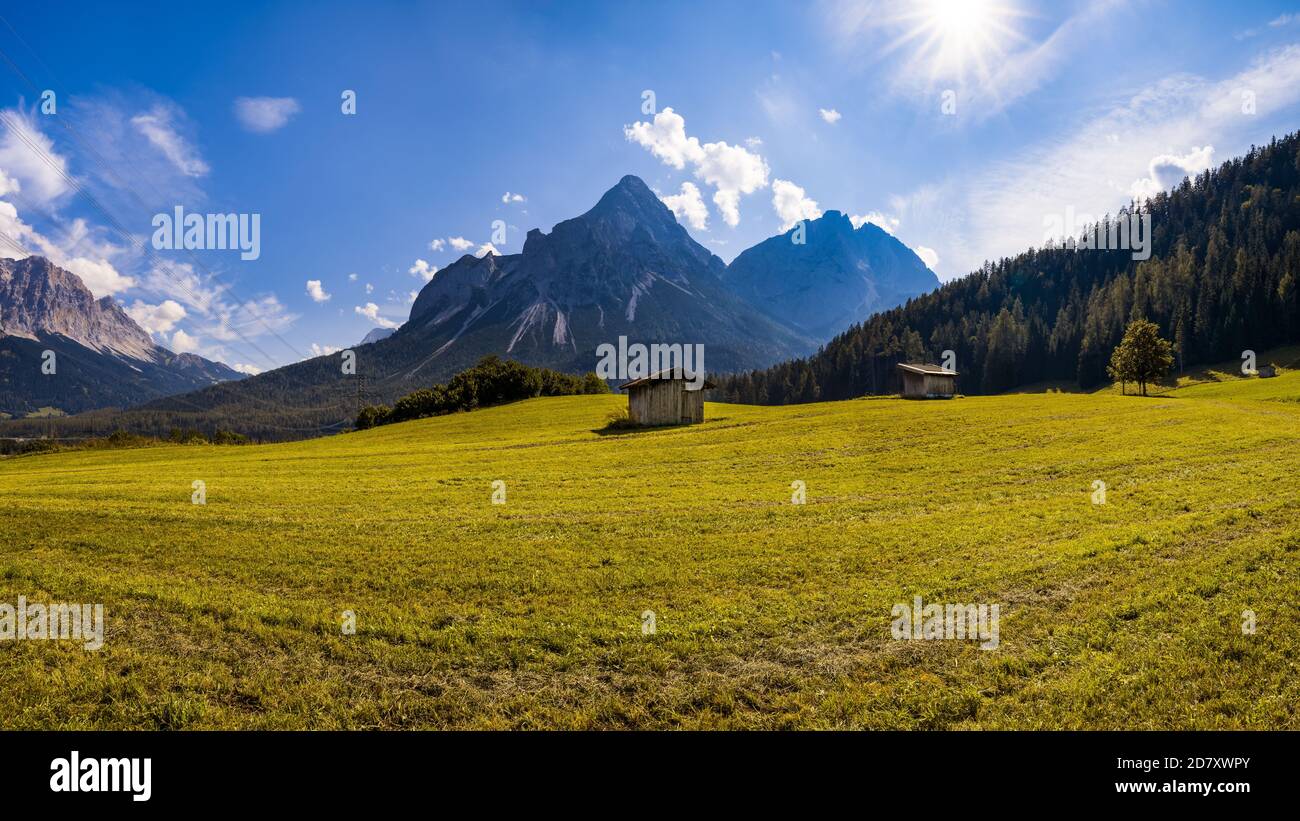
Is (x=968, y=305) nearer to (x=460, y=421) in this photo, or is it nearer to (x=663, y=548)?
(x=460, y=421)

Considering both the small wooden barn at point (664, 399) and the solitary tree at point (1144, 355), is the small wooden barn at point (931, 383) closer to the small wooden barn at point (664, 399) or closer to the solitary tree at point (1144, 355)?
the solitary tree at point (1144, 355)

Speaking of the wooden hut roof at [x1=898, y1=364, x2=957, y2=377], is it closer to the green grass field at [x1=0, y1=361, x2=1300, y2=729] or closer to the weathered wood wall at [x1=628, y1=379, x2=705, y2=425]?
the weathered wood wall at [x1=628, y1=379, x2=705, y2=425]

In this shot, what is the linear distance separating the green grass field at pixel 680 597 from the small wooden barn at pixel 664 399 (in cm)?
3492

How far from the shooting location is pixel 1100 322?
142 metres

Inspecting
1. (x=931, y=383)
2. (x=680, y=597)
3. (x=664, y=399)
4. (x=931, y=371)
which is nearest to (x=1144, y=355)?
(x=931, y=371)

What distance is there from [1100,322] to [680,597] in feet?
584

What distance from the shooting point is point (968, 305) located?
198 metres

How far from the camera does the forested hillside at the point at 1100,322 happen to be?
122812mm

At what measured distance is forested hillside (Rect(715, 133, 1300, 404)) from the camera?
122812 mm

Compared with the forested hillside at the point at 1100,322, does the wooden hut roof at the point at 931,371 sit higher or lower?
lower

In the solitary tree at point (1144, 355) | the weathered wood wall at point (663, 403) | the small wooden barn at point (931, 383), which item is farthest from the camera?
the small wooden barn at point (931, 383)

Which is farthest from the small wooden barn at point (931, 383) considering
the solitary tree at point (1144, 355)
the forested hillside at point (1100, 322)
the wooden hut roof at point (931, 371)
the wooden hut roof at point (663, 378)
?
the forested hillside at point (1100, 322)
